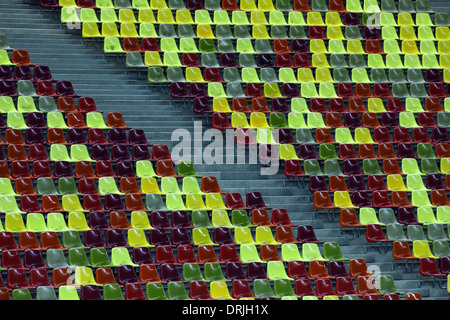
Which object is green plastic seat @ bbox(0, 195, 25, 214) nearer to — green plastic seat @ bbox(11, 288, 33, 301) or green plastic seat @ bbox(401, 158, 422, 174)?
green plastic seat @ bbox(11, 288, 33, 301)

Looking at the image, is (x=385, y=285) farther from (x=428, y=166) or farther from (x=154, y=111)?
(x=154, y=111)

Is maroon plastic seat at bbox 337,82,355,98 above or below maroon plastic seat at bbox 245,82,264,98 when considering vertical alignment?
above

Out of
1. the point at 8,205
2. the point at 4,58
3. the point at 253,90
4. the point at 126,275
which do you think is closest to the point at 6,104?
the point at 4,58

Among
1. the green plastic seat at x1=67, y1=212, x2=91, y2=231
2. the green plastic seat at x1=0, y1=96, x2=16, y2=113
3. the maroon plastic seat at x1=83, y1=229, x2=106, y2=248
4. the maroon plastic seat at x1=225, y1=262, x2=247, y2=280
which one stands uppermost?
the green plastic seat at x1=0, y1=96, x2=16, y2=113

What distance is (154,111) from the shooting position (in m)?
13.0

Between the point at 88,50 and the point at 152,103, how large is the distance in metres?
1.35

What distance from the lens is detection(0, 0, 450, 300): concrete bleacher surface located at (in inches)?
458

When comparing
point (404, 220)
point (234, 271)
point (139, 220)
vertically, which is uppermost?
point (404, 220)

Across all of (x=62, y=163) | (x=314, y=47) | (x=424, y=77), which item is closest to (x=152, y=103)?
(x=62, y=163)

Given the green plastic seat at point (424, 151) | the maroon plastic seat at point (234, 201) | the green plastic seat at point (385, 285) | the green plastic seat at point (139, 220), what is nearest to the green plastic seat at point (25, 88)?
the green plastic seat at point (139, 220)

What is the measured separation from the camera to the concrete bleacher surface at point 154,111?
11.6 meters

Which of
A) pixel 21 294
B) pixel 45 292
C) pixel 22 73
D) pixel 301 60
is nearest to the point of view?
pixel 21 294

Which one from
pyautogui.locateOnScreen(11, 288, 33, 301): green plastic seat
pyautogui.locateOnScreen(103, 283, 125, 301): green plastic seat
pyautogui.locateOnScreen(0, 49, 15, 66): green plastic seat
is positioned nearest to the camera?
pyautogui.locateOnScreen(11, 288, 33, 301): green plastic seat

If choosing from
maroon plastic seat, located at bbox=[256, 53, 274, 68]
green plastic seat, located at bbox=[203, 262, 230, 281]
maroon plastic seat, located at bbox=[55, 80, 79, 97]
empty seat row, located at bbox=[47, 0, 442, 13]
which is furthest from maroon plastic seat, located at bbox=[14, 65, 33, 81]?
green plastic seat, located at bbox=[203, 262, 230, 281]
